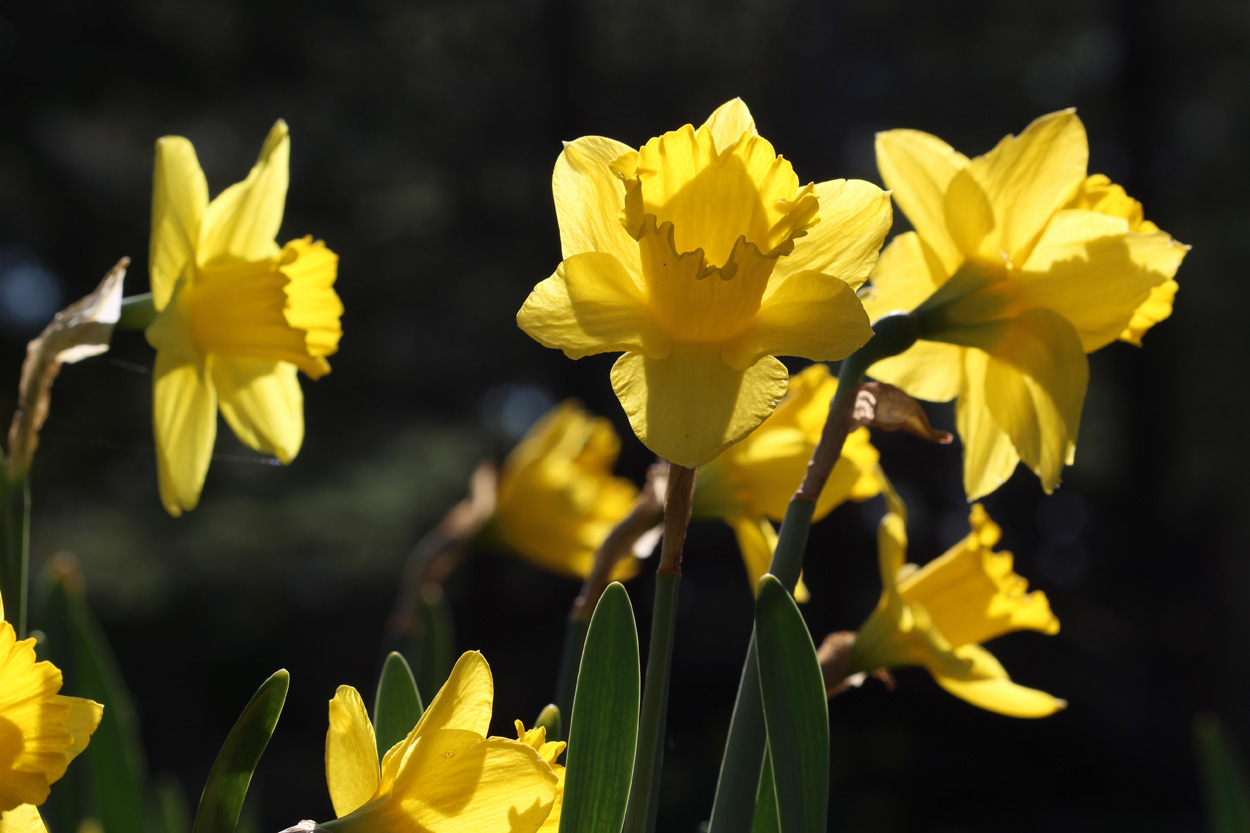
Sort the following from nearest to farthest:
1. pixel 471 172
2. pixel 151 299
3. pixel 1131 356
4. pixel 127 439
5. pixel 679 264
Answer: pixel 679 264 → pixel 151 299 → pixel 127 439 → pixel 471 172 → pixel 1131 356

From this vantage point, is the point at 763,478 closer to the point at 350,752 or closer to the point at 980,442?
the point at 980,442

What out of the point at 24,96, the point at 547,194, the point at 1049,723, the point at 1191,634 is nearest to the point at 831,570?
the point at 1049,723

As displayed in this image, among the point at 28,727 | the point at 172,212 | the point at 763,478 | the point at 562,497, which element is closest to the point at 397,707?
the point at 28,727

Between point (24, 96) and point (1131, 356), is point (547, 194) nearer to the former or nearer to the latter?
point (24, 96)

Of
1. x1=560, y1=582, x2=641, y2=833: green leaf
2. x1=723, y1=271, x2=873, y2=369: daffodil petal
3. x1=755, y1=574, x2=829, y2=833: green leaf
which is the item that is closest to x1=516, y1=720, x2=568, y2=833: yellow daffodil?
x1=560, y1=582, x2=641, y2=833: green leaf

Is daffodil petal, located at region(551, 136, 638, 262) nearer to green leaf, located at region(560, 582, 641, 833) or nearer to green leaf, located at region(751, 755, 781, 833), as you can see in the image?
green leaf, located at region(560, 582, 641, 833)

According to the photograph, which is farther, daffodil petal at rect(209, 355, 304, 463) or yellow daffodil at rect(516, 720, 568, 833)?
daffodil petal at rect(209, 355, 304, 463)

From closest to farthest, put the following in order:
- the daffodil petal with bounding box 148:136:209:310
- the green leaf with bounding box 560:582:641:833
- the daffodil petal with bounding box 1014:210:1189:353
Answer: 1. the green leaf with bounding box 560:582:641:833
2. the daffodil petal with bounding box 1014:210:1189:353
3. the daffodil petal with bounding box 148:136:209:310
